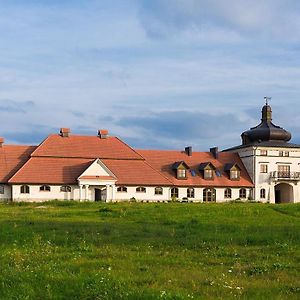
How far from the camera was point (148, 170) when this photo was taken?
67375 mm

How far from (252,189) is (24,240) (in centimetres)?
5332

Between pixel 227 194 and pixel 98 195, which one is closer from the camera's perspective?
pixel 98 195

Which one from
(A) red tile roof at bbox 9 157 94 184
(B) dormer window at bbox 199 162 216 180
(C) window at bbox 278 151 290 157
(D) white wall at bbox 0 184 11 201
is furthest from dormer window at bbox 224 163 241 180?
(D) white wall at bbox 0 184 11 201

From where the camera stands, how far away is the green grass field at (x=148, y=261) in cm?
1179

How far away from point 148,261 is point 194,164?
56.5m

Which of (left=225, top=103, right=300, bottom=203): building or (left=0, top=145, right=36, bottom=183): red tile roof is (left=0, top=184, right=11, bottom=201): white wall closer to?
(left=0, top=145, right=36, bottom=183): red tile roof

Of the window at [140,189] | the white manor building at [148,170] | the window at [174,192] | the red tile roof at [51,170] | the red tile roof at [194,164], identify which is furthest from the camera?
the red tile roof at [194,164]

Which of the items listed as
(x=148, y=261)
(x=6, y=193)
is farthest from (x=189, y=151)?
(x=148, y=261)

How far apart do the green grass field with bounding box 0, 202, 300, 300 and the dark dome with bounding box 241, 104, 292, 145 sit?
48641 mm

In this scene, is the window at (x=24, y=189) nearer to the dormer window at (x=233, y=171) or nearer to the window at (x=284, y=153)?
the dormer window at (x=233, y=171)

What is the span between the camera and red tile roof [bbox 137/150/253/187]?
228 feet

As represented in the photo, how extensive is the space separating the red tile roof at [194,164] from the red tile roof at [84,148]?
3.44 metres

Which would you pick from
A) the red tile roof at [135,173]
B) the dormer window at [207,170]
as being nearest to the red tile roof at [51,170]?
the red tile roof at [135,173]

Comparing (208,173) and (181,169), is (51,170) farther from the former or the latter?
(208,173)
